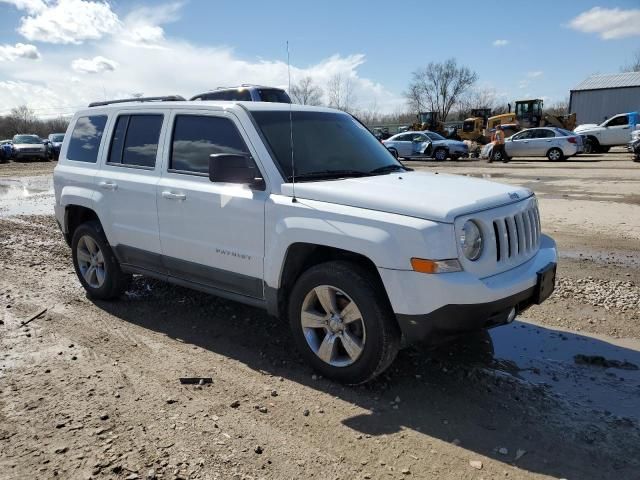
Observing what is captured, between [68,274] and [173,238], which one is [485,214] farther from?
[68,274]

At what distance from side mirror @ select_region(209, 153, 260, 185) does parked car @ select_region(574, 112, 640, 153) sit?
27187 millimetres

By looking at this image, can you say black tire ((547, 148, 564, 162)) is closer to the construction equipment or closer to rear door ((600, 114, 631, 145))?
rear door ((600, 114, 631, 145))

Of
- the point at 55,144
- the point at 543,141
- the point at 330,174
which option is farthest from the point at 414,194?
the point at 55,144

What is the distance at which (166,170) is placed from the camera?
468 cm

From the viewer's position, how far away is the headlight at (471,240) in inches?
128

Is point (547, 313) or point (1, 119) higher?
point (1, 119)

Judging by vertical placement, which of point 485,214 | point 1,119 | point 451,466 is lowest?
point 451,466

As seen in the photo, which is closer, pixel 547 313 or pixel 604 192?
pixel 547 313

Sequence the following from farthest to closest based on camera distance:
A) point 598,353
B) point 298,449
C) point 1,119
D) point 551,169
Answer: point 1,119, point 551,169, point 598,353, point 298,449

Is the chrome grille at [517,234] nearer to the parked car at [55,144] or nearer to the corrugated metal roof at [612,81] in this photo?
the parked car at [55,144]

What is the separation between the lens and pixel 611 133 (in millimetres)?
26297

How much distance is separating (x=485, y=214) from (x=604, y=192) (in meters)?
10.9

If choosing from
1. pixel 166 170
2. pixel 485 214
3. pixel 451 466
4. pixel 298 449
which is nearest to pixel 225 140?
pixel 166 170

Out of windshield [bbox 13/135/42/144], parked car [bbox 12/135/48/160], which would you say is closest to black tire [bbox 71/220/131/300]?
parked car [bbox 12/135/48/160]
